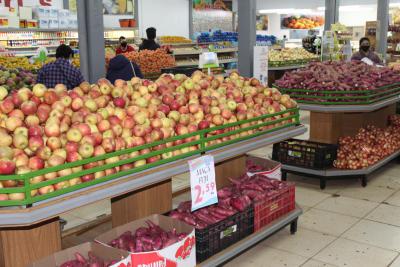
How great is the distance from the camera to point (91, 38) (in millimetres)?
5461

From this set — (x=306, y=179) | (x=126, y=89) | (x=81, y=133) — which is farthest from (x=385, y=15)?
(x=81, y=133)

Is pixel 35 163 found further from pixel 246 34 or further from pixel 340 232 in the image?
pixel 246 34

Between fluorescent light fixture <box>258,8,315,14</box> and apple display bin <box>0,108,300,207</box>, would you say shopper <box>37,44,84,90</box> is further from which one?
fluorescent light fixture <box>258,8,315,14</box>

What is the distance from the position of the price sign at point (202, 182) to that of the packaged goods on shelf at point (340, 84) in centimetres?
272

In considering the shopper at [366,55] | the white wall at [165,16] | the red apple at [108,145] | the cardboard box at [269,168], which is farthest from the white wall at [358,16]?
the red apple at [108,145]

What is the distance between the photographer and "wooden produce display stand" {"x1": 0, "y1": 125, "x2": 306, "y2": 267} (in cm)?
223

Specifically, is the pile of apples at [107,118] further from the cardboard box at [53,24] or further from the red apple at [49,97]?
the cardboard box at [53,24]

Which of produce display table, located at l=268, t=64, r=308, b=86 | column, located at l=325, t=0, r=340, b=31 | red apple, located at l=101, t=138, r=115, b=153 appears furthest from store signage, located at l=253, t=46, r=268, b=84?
column, located at l=325, t=0, r=340, b=31

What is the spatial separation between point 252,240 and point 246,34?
4169 mm

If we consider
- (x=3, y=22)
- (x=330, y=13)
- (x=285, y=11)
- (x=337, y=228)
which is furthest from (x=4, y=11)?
(x=285, y=11)

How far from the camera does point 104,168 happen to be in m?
2.48

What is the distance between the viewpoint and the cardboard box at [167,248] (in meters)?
2.67

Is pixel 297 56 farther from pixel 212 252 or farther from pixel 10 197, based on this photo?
pixel 10 197

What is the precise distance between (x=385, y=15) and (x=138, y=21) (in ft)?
29.2
